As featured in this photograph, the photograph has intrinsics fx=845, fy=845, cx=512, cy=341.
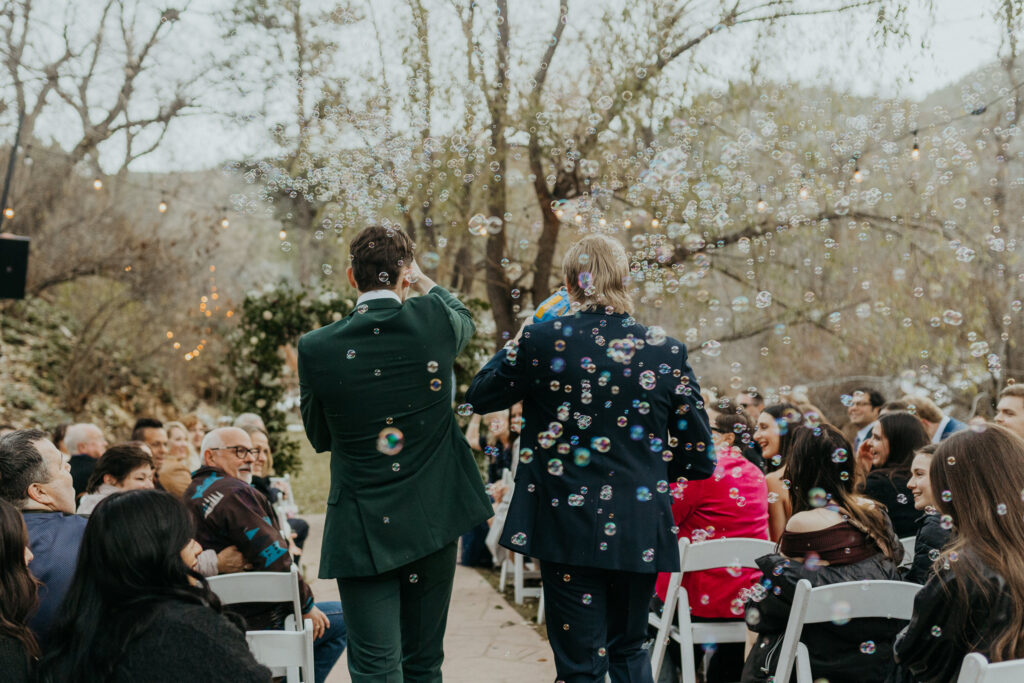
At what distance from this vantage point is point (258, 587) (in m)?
3.05

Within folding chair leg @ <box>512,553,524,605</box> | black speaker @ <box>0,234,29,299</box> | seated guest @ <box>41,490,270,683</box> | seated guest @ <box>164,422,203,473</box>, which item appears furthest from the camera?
black speaker @ <box>0,234,29,299</box>

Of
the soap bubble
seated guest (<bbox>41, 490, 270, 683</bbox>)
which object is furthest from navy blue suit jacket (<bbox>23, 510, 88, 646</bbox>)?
the soap bubble

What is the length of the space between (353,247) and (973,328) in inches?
307

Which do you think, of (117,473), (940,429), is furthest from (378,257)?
(940,429)

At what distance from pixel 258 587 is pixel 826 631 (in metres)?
2.00

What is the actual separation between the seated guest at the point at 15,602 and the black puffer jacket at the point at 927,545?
277 cm

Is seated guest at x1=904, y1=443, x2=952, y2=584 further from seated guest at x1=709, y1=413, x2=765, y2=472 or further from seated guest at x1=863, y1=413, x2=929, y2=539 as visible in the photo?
seated guest at x1=863, y1=413, x2=929, y2=539

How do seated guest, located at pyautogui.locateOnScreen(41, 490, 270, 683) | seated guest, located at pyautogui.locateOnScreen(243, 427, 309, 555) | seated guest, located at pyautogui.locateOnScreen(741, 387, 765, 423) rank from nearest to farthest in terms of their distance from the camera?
seated guest, located at pyautogui.locateOnScreen(41, 490, 270, 683), seated guest, located at pyautogui.locateOnScreen(243, 427, 309, 555), seated guest, located at pyautogui.locateOnScreen(741, 387, 765, 423)

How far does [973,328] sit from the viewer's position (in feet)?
27.9

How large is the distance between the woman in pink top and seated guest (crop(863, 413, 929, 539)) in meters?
0.86

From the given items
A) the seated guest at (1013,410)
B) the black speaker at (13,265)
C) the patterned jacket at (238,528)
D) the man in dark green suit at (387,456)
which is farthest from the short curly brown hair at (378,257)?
the black speaker at (13,265)

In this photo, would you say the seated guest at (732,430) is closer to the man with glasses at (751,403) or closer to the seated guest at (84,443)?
the man with glasses at (751,403)

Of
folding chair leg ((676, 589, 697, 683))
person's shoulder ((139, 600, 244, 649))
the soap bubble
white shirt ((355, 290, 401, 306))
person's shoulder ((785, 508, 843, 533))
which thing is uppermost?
white shirt ((355, 290, 401, 306))

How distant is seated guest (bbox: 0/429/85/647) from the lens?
2.52 meters
